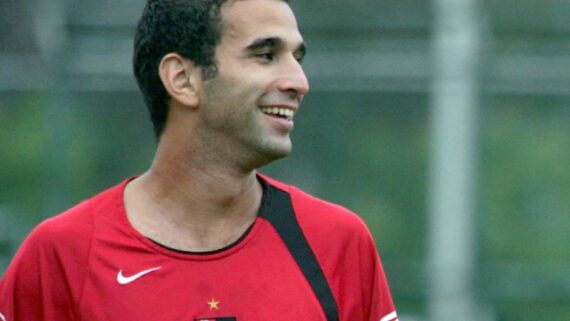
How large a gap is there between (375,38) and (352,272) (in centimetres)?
353

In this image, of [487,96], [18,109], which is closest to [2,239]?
[18,109]

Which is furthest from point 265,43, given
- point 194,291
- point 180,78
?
point 194,291

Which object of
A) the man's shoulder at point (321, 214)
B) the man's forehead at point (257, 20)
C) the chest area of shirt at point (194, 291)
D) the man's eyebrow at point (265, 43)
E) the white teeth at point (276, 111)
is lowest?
the chest area of shirt at point (194, 291)

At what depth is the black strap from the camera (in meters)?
3.85

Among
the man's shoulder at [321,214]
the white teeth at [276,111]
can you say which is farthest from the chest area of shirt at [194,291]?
the white teeth at [276,111]

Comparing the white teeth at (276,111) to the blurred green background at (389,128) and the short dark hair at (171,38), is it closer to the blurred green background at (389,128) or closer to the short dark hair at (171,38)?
the short dark hair at (171,38)

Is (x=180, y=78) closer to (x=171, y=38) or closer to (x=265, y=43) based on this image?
(x=171, y=38)

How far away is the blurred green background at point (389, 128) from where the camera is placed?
7.30 meters

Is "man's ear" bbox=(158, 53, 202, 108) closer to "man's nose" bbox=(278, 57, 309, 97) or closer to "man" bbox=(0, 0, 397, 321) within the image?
"man" bbox=(0, 0, 397, 321)

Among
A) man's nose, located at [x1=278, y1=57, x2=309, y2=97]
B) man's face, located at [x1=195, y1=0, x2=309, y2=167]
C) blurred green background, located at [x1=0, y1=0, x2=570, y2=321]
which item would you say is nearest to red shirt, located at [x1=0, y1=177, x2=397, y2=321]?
man's face, located at [x1=195, y1=0, x2=309, y2=167]

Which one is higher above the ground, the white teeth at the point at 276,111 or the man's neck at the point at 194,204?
the white teeth at the point at 276,111

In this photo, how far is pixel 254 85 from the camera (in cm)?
381

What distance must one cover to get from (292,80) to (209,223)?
0.41 meters

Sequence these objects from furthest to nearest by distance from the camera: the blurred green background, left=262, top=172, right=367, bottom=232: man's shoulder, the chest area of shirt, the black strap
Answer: the blurred green background < left=262, top=172, right=367, bottom=232: man's shoulder < the black strap < the chest area of shirt
